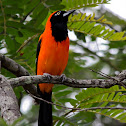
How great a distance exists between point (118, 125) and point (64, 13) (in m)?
4.22

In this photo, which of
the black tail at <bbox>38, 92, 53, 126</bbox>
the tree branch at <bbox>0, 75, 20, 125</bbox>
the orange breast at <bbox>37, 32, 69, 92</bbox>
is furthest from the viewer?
the orange breast at <bbox>37, 32, 69, 92</bbox>

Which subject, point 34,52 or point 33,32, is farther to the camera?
point 34,52

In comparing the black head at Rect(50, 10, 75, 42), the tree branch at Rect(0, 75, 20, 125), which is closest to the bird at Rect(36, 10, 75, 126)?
the black head at Rect(50, 10, 75, 42)

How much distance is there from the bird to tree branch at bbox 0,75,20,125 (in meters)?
1.56

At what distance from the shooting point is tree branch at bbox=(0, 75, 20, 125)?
2.80 meters

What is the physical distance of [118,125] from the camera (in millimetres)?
7750

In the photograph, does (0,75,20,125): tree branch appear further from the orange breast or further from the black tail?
the orange breast

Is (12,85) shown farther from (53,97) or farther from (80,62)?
(80,62)

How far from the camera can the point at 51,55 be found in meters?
5.00

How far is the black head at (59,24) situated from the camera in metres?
5.28

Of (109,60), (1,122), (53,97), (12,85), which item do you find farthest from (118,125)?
(1,122)

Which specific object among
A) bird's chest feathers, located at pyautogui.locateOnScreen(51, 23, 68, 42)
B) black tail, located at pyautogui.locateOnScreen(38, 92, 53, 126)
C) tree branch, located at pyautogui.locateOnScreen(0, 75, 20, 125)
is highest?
bird's chest feathers, located at pyautogui.locateOnScreen(51, 23, 68, 42)

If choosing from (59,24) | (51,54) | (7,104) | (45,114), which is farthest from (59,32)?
(7,104)

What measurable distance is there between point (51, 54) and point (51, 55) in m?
0.02
